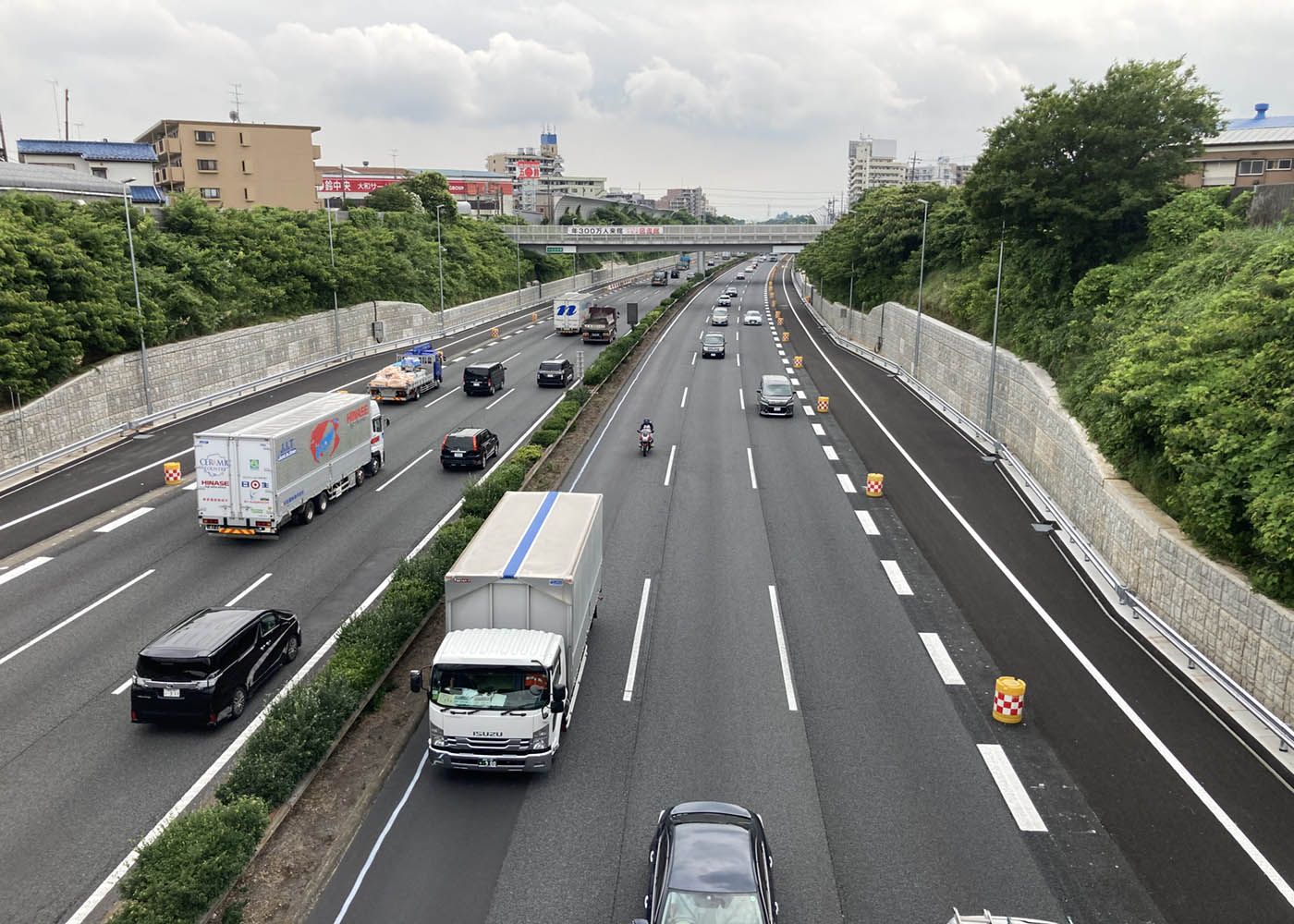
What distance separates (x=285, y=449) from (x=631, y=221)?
16422 centimetres

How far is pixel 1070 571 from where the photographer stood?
24.4 meters

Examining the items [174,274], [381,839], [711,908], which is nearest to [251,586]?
[381,839]

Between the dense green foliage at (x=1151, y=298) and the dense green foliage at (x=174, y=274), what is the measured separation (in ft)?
128

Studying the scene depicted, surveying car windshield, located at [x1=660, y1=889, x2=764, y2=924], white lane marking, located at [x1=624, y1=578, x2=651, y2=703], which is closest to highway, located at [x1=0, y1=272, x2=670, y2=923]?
white lane marking, located at [x1=624, y1=578, x2=651, y2=703]

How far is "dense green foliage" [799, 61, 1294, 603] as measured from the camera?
18.1 meters

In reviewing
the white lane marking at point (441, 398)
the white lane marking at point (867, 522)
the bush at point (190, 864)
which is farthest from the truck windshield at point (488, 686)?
the white lane marking at point (441, 398)

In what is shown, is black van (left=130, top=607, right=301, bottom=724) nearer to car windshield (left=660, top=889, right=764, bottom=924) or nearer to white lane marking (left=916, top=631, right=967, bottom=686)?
car windshield (left=660, top=889, right=764, bottom=924)

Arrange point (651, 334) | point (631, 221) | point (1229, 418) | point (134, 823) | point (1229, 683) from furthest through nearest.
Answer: point (631, 221) < point (651, 334) < point (1229, 418) < point (1229, 683) < point (134, 823)

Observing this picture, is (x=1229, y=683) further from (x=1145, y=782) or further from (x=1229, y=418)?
(x=1229, y=418)

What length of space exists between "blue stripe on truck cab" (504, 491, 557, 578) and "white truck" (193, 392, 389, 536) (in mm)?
10248

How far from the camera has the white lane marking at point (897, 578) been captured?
23156mm

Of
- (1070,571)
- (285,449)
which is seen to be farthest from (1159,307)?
(285,449)

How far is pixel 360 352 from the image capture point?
65.1 metres

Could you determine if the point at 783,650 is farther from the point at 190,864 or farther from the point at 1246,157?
the point at 1246,157
